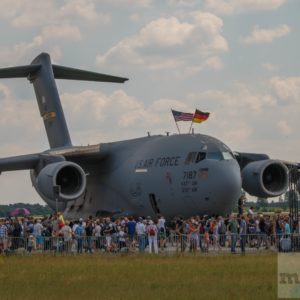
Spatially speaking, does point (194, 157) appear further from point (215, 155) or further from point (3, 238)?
point (3, 238)

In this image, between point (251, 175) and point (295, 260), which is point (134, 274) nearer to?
point (295, 260)

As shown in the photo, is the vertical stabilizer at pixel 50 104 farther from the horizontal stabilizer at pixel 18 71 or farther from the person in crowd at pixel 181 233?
the person in crowd at pixel 181 233

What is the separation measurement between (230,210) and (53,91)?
12425mm

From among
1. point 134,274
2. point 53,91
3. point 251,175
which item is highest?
point 53,91

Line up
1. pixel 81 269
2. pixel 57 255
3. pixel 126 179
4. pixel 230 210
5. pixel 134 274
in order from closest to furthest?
pixel 134 274
pixel 81 269
pixel 57 255
pixel 230 210
pixel 126 179

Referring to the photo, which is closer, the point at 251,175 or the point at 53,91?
the point at 251,175

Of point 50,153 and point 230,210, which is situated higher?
point 50,153

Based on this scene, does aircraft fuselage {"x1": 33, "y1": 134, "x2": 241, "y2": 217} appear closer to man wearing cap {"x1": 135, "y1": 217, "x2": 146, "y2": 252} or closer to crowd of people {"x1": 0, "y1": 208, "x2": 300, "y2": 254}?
crowd of people {"x1": 0, "y1": 208, "x2": 300, "y2": 254}

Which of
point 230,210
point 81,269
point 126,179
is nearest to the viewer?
point 81,269

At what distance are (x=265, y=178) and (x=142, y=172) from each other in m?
5.10

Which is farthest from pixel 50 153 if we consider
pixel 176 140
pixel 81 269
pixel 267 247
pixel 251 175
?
pixel 81 269

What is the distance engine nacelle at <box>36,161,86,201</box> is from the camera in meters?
35.0

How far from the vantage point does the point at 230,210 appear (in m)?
34.8

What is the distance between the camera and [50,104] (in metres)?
43.8
